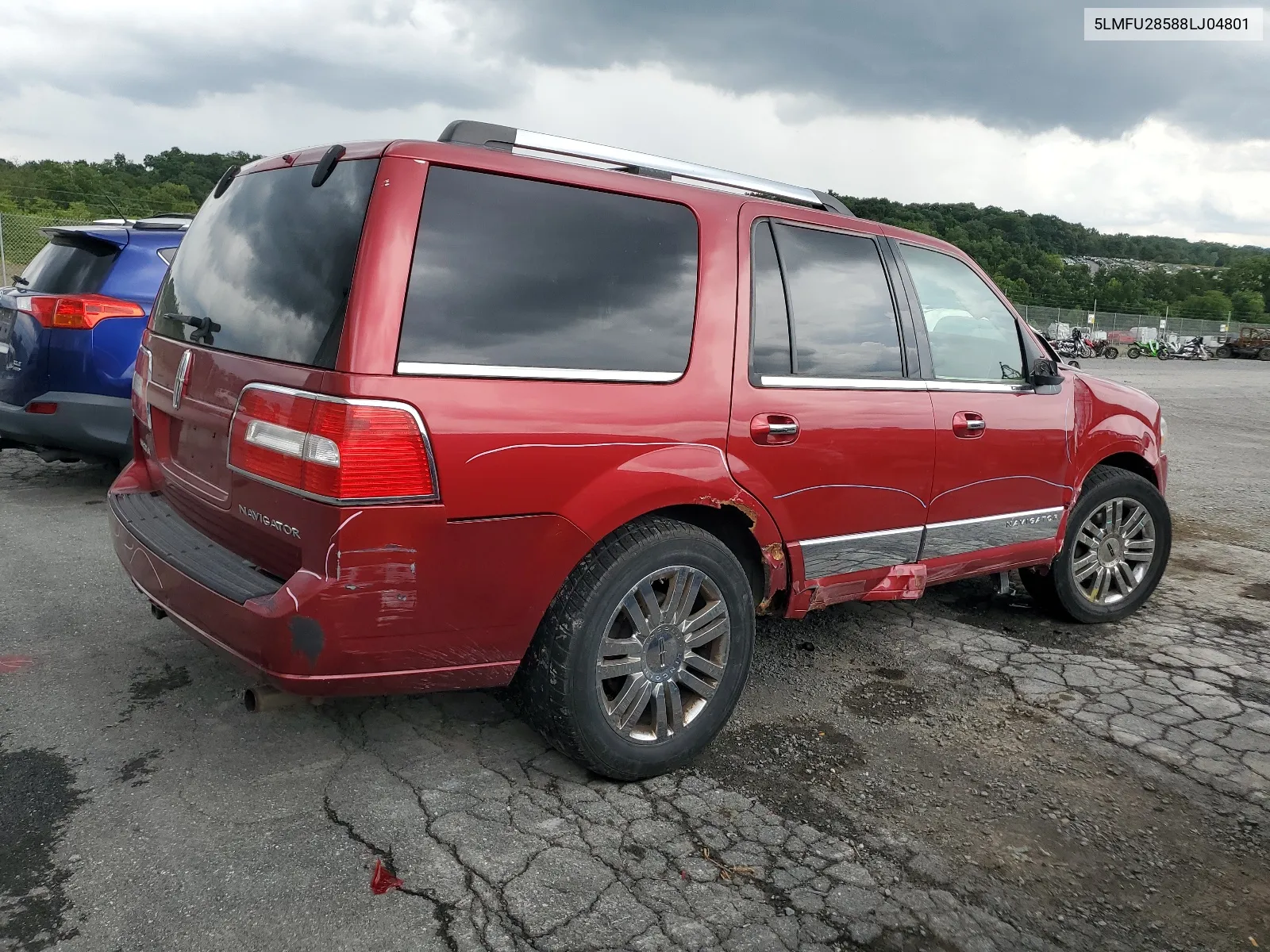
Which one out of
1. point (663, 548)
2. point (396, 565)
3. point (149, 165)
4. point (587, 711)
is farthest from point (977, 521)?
point (149, 165)

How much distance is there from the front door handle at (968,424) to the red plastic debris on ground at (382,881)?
2577 millimetres

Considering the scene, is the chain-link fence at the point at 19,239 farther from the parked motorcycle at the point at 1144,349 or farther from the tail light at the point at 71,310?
the parked motorcycle at the point at 1144,349

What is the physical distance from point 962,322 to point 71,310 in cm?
499

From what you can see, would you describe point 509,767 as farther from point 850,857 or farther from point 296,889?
point 850,857

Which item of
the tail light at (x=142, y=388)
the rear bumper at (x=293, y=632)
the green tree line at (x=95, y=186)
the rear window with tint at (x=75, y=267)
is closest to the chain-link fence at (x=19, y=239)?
the green tree line at (x=95, y=186)

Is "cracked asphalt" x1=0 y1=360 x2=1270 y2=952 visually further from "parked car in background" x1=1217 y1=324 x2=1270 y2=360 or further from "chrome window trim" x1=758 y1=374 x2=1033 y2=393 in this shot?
"parked car in background" x1=1217 y1=324 x2=1270 y2=360

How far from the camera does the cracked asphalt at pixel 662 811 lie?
232 cm

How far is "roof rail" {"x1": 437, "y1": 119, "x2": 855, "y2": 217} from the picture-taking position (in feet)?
9.28

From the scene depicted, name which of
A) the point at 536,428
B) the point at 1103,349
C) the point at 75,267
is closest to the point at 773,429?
the point at 536,428

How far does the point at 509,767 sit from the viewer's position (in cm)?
303

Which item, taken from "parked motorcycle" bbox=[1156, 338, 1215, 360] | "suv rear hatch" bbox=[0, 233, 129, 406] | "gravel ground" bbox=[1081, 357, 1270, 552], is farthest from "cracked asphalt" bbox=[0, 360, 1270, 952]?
"parked motorcycle" bbox=[1156, 338, 1215, 360]

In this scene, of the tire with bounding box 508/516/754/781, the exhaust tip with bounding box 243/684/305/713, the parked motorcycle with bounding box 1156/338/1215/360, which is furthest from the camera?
the parked motorcycle with bounding box 1156/338/1215/360

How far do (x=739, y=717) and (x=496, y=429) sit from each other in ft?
5.14

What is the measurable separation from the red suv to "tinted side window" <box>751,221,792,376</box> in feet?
0.04
